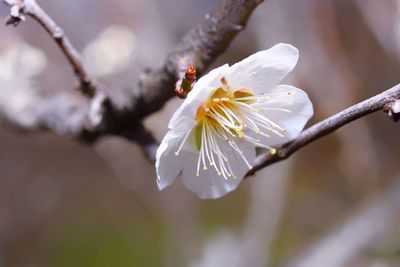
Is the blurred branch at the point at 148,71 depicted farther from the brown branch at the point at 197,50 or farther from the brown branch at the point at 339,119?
the brown branch at the point at 339,119

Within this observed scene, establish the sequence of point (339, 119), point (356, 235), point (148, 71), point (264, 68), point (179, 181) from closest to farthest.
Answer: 1. point (339, 119)
2. point (264, 68)
3. point (148, 71)
4. point (356, 235)
5. point (179, 181)

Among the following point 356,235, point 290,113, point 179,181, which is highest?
point 290,113

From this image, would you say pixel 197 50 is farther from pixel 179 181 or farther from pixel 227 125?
pixel 179 181

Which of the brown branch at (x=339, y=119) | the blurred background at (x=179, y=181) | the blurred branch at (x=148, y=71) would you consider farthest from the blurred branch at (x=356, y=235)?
the brown branch at (x=339, y=119)

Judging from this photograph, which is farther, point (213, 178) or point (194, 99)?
point (213, 178)

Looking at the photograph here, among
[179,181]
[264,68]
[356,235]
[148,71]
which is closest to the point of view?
[264,68]

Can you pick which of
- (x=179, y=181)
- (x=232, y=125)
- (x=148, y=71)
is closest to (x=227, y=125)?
(x=232, y=125)
